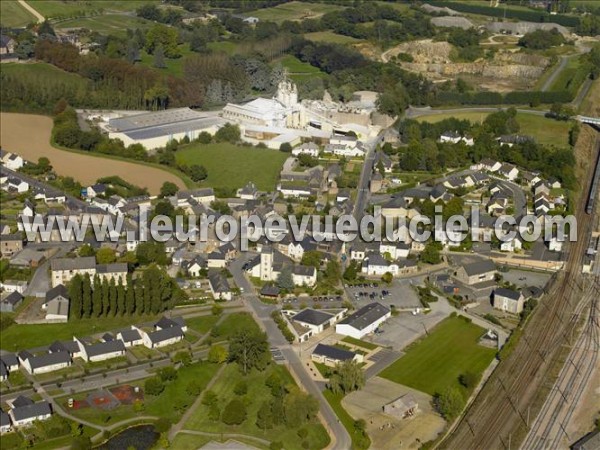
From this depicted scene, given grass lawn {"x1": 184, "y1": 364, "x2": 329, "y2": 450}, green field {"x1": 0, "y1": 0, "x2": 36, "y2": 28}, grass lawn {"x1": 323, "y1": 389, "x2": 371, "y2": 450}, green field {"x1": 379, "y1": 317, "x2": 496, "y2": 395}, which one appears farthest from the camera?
green field {"x1": 0, "y1": 0, "x2": 36, "y2": 28}

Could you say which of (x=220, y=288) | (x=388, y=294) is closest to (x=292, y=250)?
(x=220, y=288)

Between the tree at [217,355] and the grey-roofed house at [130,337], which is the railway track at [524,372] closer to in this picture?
the tree at [217,355]

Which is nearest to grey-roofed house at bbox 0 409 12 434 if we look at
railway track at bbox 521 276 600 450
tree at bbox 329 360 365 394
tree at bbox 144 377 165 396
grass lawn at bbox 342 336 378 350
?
tree at bbox 144 377 165 396

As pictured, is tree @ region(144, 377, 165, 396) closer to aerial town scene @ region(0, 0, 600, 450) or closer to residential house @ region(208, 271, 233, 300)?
aerial town scene @ region(0, 0, 600, 450)

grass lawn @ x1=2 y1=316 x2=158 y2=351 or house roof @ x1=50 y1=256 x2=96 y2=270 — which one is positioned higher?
house roof @ x1=50 y1=256 x2=96 y2=270

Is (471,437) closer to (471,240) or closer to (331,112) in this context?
(471,240)

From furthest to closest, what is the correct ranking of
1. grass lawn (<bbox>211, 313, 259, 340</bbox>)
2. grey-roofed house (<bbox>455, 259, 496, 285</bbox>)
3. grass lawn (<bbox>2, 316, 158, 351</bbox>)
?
grey-roofed house (<bbox>455, 259, 496, 285</bbox>), grass lawn (<bbox>211, 313, 259, 340</bbox>), grass lawn (<bbox>2, 316, 158, 351</bbox>)

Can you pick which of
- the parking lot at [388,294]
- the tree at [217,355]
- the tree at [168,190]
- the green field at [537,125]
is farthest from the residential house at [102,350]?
the green field at [537,125]

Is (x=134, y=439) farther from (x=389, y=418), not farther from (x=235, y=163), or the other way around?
(x=235, y=163)
